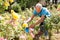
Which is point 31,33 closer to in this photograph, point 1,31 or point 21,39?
point 21,39

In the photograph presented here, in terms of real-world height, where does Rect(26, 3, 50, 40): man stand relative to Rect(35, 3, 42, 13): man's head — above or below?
below

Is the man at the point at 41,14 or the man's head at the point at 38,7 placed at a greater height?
the man's head at the point at 38,7

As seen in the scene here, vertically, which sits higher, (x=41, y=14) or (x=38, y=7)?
(x=38, y=7)

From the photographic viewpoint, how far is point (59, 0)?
1672cm

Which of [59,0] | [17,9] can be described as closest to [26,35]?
[17,9]

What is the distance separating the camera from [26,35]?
6984mm

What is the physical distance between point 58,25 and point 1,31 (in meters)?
2.18

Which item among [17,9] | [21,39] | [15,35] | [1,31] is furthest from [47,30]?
[17,9]

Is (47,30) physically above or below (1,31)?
below

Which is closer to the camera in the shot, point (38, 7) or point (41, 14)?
point (38, 7)

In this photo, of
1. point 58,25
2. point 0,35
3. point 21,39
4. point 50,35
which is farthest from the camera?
point 50,35

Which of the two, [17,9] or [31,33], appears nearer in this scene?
[31,33]

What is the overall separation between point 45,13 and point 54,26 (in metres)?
0.51

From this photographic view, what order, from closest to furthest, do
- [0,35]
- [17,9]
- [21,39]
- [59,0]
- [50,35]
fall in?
1. [0,35]
2. [21,39]
3. [50,35]
4. [17,9]
5. [59,0]
